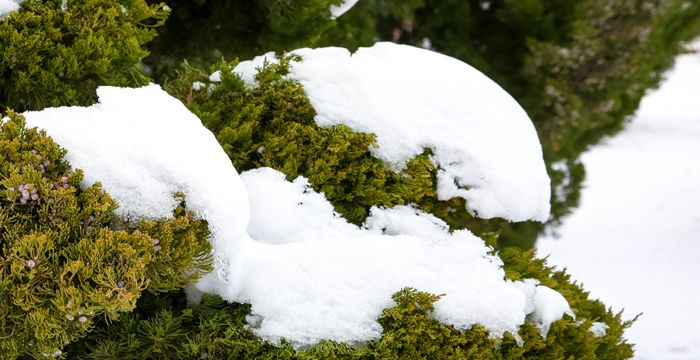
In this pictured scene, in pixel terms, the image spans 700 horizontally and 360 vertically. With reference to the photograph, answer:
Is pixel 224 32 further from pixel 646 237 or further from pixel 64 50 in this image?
pixel 646 237

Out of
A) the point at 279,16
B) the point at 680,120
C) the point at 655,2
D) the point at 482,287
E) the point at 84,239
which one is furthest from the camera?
the point at 680,120

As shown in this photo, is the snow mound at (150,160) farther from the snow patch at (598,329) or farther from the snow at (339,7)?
the snow at (339,7)

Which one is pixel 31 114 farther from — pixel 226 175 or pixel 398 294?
pixel 398 294

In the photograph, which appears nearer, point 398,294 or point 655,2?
point 398,294

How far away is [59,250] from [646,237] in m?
11.5

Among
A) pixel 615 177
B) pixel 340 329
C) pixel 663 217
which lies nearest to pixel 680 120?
pixel 615 177

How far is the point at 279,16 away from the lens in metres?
4.36

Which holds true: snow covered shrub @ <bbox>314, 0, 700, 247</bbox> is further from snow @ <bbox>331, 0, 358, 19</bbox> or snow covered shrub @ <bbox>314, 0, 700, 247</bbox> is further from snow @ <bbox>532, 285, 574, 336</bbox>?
snow @ <bbox>532, 285, 574, 336</bbox>

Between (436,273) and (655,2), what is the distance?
208 inches

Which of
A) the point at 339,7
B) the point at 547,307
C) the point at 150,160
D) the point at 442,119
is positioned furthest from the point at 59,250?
the point at 339,7

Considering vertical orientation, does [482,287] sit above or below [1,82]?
above

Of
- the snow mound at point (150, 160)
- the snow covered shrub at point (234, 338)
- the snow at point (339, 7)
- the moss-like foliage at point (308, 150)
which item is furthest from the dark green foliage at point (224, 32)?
the snow covered shrub at point (234, 338)

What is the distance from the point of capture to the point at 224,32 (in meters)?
4.71

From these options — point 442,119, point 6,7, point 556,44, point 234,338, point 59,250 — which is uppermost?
point 556,44
